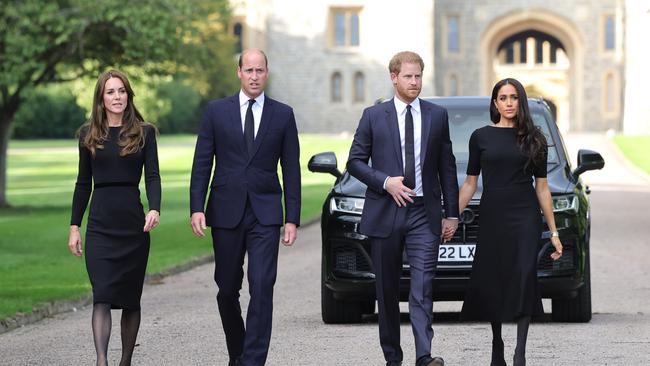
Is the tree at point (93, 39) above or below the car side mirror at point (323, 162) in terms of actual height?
above

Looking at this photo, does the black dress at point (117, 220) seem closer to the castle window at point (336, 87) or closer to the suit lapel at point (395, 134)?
the suit lapel at point (395, 134)

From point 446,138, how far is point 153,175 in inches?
65.5

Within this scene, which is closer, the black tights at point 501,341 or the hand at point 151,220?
the hand at point 151,220

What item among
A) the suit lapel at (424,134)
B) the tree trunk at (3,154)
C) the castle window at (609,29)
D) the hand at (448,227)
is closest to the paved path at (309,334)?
the hand at (448,227)

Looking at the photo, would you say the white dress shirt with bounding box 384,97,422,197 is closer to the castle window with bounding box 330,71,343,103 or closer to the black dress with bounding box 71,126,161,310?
the black dress with bounding box 71,126,161,310

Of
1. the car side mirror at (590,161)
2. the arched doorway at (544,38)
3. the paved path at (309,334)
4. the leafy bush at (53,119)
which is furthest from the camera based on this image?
the arched doorway at (544,38)

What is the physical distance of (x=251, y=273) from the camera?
838 cm

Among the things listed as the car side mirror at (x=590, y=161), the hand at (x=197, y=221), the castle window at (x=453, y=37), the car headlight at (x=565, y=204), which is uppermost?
the castle window at (x=453, y=37)

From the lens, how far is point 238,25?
101312 millimetres

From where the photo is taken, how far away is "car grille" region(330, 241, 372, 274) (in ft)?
36.3

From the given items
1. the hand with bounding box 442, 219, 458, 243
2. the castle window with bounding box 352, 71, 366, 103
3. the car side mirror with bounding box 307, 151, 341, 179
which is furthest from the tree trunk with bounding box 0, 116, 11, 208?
the castle window with bounding box 352, 71, 366, 103

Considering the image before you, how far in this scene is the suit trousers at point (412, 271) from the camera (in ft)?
27.7

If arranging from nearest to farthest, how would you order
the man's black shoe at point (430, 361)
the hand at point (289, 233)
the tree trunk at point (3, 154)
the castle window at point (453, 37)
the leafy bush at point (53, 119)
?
1. the man's black shoe at point (430, 361)
2. the hand at point (289, 233)
3. the tree trunk at point (3, 154)
4. the leafy bush at point (53, 119)
5. the castle window at point (453, 37)

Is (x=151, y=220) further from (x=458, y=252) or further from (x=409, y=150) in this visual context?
(x=458, y=252)
